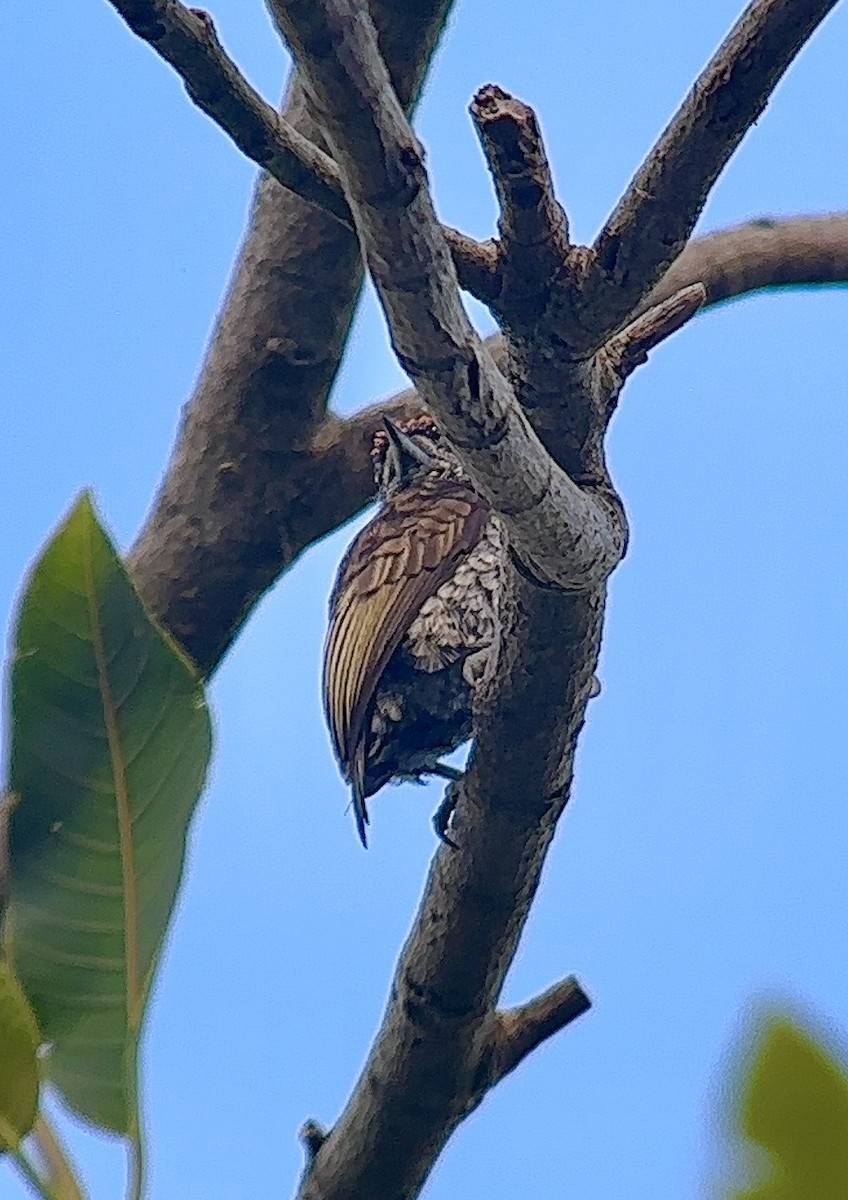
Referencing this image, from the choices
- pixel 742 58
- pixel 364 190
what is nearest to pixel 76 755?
pixel 364 190

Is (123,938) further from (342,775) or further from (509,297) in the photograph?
(342,775)

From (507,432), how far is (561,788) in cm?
66

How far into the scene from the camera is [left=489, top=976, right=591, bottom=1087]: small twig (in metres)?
2.20

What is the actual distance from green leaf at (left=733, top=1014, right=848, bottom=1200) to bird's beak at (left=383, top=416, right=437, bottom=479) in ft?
9.81

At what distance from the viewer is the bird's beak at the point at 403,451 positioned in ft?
11.2

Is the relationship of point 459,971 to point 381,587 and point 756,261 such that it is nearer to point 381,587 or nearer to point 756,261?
point 381,587

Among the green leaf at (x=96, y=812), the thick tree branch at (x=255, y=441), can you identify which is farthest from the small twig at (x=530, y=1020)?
the green leaf at (x=96, y=812)

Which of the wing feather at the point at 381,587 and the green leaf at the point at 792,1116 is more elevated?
the wing feather at the point at 381,587

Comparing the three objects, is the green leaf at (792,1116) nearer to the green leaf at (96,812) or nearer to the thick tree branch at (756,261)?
the green leaf at (96,812)

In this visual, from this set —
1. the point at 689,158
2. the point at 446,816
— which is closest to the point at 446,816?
the point at 446,816

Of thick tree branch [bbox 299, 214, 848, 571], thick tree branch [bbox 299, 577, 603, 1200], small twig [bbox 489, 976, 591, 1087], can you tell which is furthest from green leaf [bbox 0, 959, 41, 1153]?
thick tree branch [bbox 299, 214, 848, 571]

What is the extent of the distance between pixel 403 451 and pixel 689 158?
200cm

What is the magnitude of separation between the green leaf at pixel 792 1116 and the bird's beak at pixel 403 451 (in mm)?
2991

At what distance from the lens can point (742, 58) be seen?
4.84 ft
